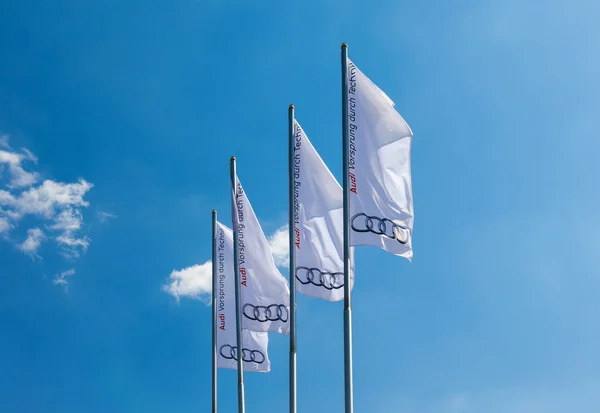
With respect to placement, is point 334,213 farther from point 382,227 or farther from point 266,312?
point 266,312

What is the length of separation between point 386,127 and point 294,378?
29.1ft

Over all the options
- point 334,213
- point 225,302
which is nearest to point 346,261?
point 334,213

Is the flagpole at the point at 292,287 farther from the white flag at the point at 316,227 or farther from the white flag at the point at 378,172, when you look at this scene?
the white flag at the point at 378,172

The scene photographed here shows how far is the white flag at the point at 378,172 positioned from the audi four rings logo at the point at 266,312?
7.24 meters

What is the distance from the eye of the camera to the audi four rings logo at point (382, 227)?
80.2 ft

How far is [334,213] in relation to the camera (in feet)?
90.4

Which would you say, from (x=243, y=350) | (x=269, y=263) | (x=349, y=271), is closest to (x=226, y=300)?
(x=243, y=350)

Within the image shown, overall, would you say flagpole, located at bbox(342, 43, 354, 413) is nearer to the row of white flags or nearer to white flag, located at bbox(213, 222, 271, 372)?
the row of white flags

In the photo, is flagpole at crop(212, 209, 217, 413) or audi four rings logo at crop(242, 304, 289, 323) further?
flagpole at crop(212, 209, 217, 413)

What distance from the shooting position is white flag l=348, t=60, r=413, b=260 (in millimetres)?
24562

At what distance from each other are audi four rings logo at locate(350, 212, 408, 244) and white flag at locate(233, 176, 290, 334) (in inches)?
297

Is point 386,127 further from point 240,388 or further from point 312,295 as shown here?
point 240,388

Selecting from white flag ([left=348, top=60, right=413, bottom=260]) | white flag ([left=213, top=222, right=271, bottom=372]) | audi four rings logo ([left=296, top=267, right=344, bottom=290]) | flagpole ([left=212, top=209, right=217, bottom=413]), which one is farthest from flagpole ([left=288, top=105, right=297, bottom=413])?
flagpole ([left=212, top=209, right=217, bottom=413])

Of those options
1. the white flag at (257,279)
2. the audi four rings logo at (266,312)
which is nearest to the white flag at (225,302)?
the white flag at (257,279)
